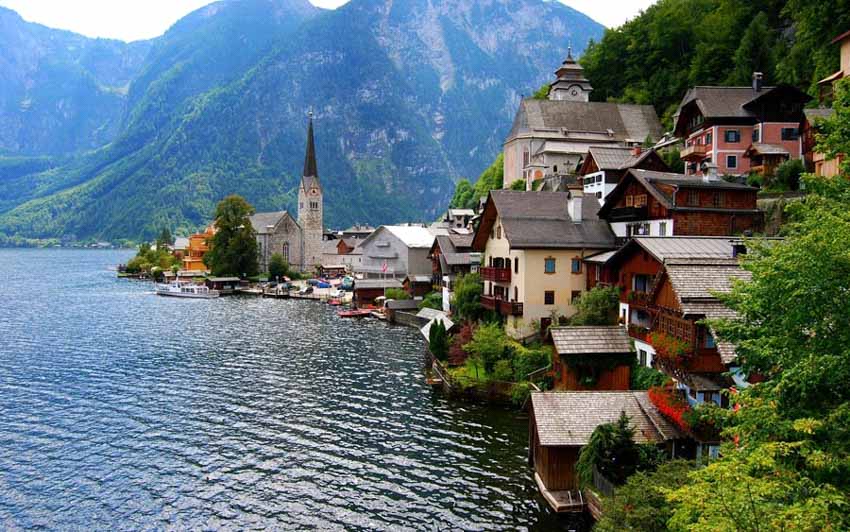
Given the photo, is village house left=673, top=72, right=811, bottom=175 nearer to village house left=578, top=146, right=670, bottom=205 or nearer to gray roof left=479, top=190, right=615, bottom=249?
village house left=578, top=146, right=670, bottom=205

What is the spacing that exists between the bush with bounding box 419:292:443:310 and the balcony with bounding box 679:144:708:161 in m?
29.9

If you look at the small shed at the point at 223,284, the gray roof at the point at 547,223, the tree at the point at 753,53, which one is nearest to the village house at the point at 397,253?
the small shed at the point at 223,284

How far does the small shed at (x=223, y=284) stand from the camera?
114225 mm

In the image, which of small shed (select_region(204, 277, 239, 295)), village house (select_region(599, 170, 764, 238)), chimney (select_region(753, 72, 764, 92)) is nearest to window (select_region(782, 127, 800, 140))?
chimney (select_region(753, 72, 764, 92))

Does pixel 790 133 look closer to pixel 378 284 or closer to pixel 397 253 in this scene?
pixel 378 284

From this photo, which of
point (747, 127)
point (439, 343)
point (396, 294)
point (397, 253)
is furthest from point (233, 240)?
point (747, 127)

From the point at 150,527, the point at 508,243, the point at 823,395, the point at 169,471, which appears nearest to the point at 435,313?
the point at 508,243

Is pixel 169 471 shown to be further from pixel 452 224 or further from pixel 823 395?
pixel 452 224

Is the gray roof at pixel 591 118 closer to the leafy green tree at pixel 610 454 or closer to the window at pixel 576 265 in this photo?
the window at pixel 576 265

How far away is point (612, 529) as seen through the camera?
16859 mm

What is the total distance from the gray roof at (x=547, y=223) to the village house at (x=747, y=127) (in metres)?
16.3

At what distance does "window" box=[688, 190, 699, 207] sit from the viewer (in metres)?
39.2

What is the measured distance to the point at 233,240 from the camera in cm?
12081

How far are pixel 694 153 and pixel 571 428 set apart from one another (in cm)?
4370
